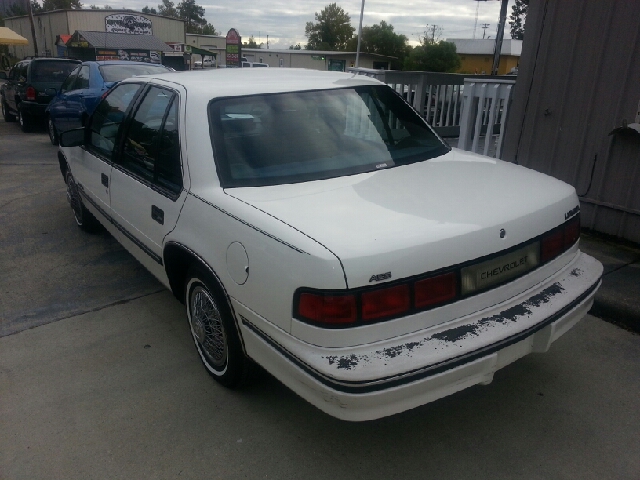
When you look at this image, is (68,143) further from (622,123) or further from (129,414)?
(622,123)

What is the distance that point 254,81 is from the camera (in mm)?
3301

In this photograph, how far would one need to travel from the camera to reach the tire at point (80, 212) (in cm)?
533

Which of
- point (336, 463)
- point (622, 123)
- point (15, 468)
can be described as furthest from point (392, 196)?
point (622, 123)

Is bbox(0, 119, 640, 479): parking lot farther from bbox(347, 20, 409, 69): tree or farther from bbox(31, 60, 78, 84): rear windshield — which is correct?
bbox(347, 20, 409, 69): tree

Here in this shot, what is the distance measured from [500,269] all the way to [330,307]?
86 centimetres

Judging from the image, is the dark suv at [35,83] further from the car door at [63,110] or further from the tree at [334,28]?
the tree at [334,28]

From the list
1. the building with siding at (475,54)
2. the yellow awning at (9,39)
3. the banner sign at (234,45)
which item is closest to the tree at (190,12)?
the building with siding at (475,54)

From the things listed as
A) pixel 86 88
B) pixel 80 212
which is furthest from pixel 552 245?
pixel 86 88

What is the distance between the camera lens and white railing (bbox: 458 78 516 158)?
Answer: 6.33 meters

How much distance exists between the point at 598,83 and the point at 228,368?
447 cm

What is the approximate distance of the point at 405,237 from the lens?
84.8 inches

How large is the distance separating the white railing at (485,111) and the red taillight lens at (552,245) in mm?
3956

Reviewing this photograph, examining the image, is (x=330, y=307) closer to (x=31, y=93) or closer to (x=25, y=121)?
(x=31, y=93)

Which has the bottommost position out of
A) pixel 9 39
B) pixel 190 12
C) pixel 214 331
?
pixel 214 331
